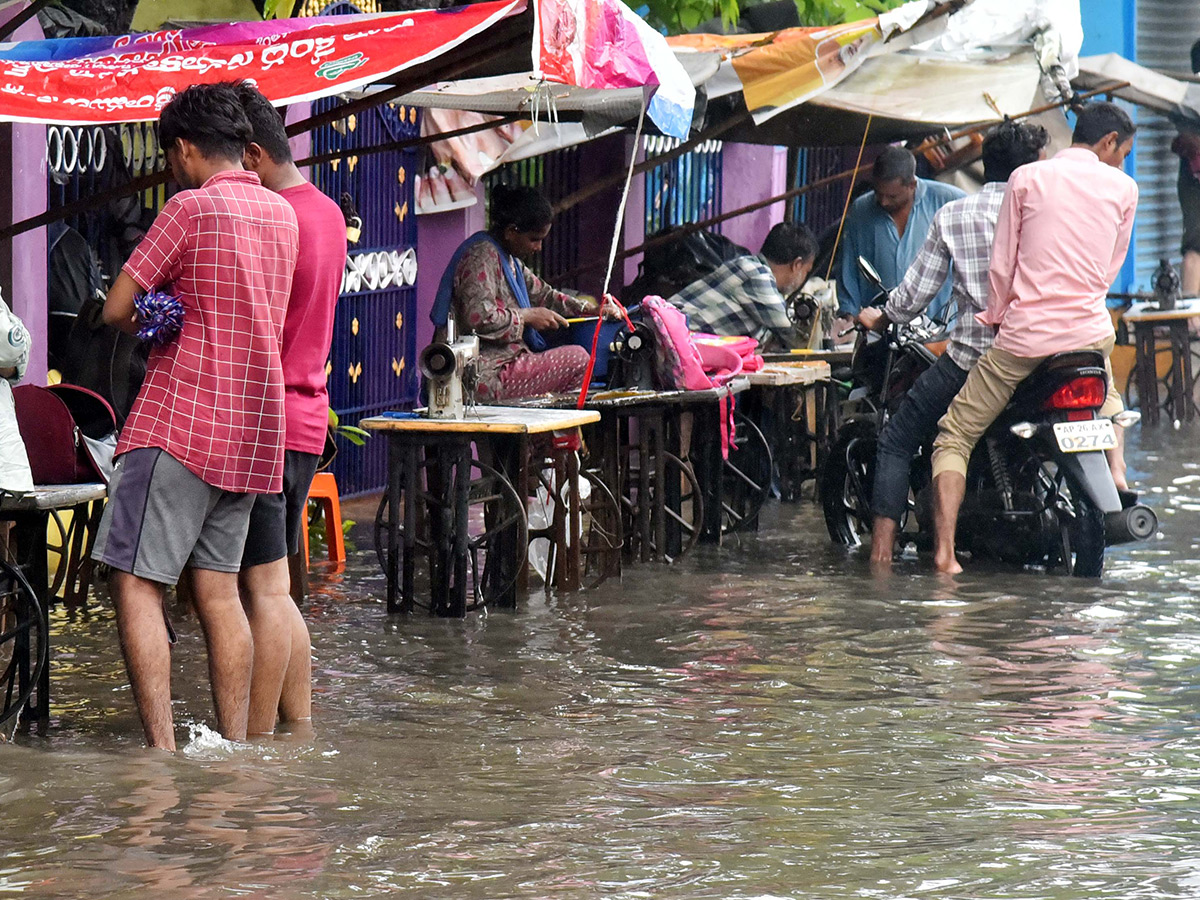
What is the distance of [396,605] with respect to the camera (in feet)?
25.7

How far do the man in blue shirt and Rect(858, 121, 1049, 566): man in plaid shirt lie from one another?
2.08 metres

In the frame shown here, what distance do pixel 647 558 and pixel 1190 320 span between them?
8944mm

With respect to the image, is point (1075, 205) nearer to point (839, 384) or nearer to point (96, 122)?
point (839, 384)

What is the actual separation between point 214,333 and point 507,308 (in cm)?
373

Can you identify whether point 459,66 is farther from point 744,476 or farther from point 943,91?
point 943,91

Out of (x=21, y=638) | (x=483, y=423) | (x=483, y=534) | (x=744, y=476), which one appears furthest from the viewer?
(x=744, y=476)

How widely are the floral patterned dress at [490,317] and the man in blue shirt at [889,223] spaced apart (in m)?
3.08

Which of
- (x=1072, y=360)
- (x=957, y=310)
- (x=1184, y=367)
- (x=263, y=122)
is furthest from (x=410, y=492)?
(x=1184, y=367)

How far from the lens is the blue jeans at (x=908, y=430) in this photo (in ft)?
28.9

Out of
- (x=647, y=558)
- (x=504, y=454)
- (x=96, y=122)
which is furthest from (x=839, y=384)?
(x=96, y=122)

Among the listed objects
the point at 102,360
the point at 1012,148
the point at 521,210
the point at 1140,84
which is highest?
the point at 1140,84

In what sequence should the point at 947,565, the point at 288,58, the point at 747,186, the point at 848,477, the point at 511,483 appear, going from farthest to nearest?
1. the point at 747,186
2. the point at 848,477
3. the point at 947,565
4. the point at 511,483
5. the point at 288,58

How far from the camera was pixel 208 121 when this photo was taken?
523 centimetres

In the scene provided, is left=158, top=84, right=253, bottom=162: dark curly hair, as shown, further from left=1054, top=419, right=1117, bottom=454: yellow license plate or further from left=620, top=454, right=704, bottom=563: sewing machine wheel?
left=1054, top=419, right=1117, bottom=454: yellow license plate
